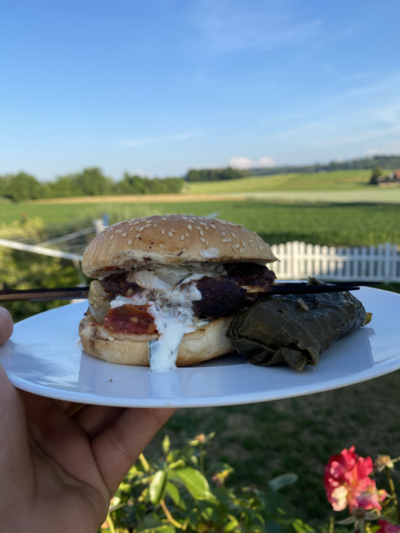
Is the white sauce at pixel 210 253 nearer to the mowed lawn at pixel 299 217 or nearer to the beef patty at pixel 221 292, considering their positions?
the beef patty at pixel 221 292

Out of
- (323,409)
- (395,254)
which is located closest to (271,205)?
(395,254)

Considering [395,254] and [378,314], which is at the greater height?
[378,314]

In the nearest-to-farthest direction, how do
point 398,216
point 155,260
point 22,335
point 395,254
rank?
point 155,260 → point 22,335 → point 395,254 → point 398,216

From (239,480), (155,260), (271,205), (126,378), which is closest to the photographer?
(126,378)

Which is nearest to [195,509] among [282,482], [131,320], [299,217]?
[282,482]

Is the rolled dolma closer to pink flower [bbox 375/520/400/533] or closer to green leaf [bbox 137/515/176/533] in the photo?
pink flower [bbox 375/520/400/533]

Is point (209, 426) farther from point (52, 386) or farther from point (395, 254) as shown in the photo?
point (395, 254)

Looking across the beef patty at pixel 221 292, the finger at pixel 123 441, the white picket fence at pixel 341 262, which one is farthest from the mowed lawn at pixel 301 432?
the white picket fence at pixel 341 262
